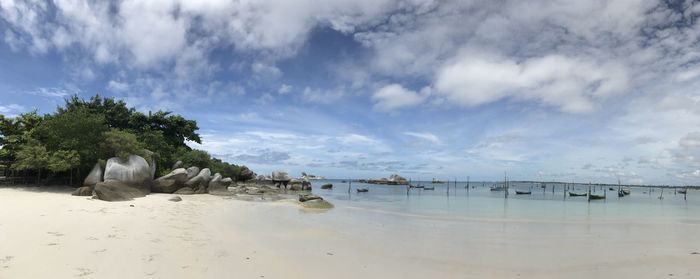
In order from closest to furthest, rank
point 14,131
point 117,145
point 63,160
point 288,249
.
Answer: point 288,249, point 63,160, point 117,145, point 14,131

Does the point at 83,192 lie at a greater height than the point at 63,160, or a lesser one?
lesser

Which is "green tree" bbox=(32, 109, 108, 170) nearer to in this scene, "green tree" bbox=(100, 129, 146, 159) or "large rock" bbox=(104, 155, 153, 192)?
"green tree" bbox=(100, 129, 146, 159)

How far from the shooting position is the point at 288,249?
941 cm

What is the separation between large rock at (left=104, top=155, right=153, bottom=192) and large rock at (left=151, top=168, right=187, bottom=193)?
1.18 m

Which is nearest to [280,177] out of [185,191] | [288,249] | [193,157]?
[193,157]

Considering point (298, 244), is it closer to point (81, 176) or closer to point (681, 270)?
point (681, 270)

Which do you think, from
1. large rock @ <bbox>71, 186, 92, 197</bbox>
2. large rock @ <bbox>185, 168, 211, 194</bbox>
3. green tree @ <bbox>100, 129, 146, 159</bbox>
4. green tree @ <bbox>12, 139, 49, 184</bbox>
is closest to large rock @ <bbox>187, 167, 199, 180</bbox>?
large rock @ <bbox>185, 168, 211, 194</bbox>

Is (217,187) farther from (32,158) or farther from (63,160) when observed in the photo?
(32,158)

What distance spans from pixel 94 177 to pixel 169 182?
182 inches

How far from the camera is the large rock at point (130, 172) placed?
19.0 m

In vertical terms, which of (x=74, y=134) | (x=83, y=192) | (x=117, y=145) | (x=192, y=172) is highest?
(x=74, y=134)

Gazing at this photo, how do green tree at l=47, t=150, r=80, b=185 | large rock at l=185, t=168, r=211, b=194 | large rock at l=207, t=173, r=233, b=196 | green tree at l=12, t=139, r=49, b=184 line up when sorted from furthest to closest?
large rock at l=207, t=173, r=233, b=196
large rock at l=185, t=168, r=211, b=194
green tree at l=47, t=150, r=80, b=185
green tree at l=12, t=139, r=49, b=184

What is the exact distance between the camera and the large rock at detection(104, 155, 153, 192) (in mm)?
19050

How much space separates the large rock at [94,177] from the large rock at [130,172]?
16.4 inches
